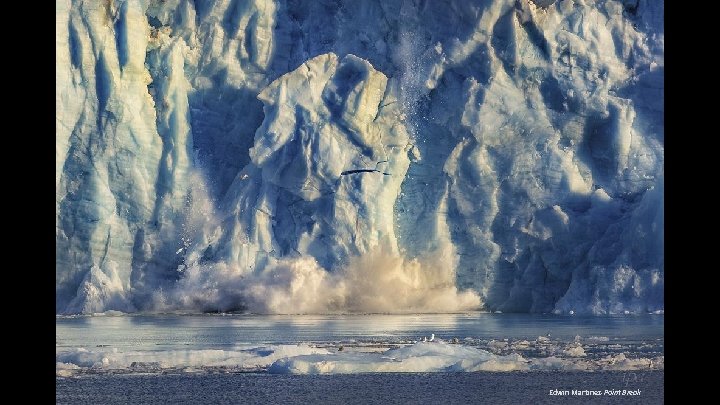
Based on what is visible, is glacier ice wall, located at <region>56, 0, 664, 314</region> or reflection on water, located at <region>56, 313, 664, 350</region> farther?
glacier ice wall, located at <region>56, 0, 664, 314</region>

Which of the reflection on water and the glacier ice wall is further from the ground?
the glacier ice wall

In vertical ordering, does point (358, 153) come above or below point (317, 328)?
above

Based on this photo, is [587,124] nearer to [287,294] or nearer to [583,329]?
[583,329]

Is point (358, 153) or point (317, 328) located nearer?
point (317, 328)

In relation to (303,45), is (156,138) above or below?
below
